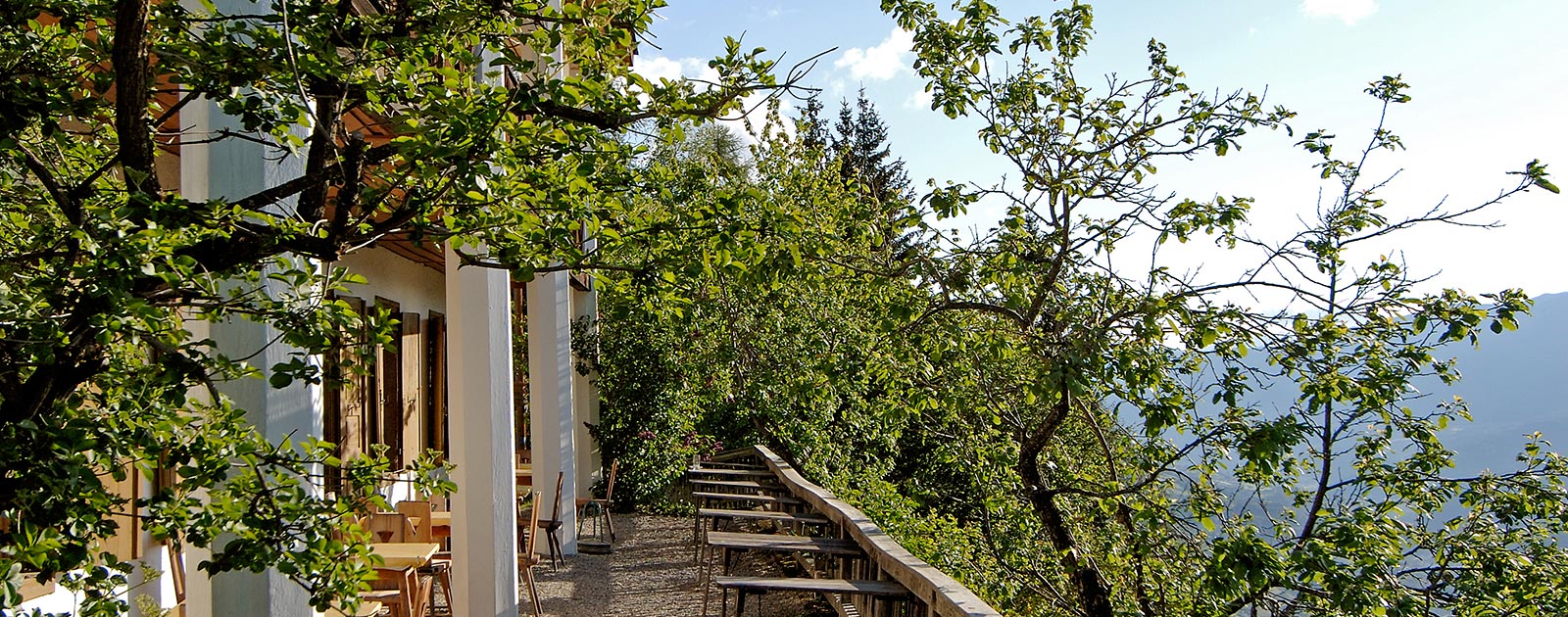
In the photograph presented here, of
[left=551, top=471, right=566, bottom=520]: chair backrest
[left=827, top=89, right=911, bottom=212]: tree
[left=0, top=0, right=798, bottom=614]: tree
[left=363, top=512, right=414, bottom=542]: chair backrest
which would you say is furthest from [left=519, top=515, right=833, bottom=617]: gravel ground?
[left=827, top=89, right=911, bottom=212]: tree

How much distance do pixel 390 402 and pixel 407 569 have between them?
5993 millimetres

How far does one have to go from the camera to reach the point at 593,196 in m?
2.74

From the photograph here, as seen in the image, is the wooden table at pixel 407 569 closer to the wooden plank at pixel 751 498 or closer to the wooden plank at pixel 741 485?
the wooden plank at pixel 751 498

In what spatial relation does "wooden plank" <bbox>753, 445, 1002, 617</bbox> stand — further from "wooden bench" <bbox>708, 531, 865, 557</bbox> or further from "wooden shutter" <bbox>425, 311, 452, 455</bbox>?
"wooden shutter" <bbox>425, 311, 452, 455</bbox>

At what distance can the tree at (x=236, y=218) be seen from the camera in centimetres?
187

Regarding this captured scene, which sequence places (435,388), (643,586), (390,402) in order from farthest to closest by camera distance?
1. (435,388)
2. (390,402)
3. (643,586)

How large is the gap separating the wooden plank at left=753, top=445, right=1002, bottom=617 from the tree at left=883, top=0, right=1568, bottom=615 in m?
0.86

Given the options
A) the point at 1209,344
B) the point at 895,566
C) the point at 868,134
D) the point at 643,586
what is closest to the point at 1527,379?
the point at 868,134

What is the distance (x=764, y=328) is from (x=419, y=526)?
190 inches

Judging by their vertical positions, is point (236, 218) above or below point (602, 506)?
above

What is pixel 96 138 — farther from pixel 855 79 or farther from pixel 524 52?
pixel 855 79

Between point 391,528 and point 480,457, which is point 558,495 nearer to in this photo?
point 391,528

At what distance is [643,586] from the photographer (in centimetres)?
993

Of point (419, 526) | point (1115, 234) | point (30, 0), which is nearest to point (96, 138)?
point (30, 0)
